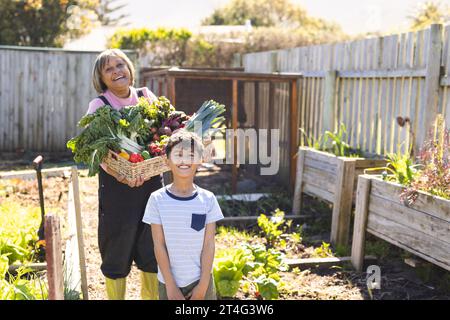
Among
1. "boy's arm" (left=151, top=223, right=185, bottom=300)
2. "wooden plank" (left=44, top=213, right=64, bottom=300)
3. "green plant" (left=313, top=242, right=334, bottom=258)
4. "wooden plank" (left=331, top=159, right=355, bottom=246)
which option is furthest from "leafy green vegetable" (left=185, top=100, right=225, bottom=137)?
"wooden plank" (left=331, top=159, right=355, bottom=246)

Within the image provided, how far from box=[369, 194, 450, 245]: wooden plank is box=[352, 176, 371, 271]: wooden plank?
0.20ft

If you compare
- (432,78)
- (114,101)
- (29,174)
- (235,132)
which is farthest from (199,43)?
(114,101)

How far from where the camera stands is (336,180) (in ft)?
19.3

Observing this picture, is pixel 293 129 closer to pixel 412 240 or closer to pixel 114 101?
pixel 412 240

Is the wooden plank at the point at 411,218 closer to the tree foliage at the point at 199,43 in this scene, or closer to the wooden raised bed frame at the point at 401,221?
the wooden raised bed frame at the point at 401,221

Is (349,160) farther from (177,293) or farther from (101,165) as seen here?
(177,293)

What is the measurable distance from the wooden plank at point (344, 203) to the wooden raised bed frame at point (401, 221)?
1.75ft

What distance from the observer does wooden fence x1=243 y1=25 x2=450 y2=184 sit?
5293 mm

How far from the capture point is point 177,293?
2.85 meters

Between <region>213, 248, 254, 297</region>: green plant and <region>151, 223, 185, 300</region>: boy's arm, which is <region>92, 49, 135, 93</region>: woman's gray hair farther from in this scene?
<region>213, 248, 254, 297</region>: green plant

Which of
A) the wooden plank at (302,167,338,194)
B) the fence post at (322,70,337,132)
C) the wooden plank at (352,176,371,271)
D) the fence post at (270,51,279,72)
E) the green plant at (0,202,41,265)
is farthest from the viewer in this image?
the fence post at (270,51,279,72)

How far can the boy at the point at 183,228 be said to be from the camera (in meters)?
2.85

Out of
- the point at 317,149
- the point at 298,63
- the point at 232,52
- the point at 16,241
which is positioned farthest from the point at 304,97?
the point at 232,52

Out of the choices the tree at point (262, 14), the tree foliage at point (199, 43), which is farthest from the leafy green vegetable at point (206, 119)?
the tree at point (262, 14)
